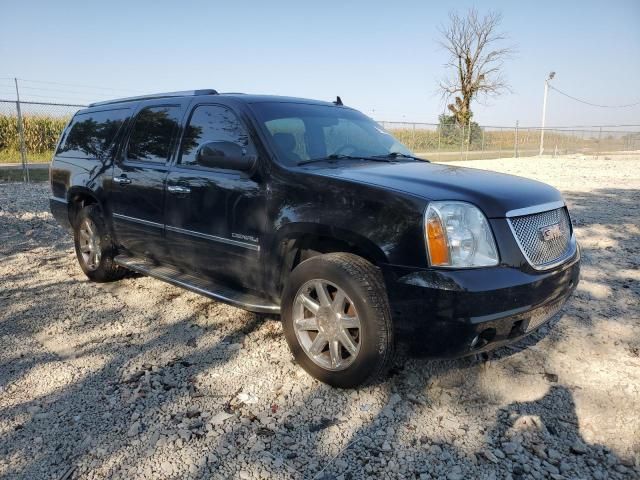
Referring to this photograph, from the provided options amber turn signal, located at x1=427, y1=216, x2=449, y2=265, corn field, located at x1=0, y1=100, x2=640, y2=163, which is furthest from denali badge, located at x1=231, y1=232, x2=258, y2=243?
corn field, located at x1=0, y1=100, x2=640, y2=163

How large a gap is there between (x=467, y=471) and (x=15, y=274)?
4980mm

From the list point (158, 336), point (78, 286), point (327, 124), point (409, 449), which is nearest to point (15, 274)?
point (78, 286)

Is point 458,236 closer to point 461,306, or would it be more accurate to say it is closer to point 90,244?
point 461,306

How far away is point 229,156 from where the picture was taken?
331 centimetres

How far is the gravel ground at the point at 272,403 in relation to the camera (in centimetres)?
235

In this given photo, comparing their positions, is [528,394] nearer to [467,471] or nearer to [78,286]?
[467,471]

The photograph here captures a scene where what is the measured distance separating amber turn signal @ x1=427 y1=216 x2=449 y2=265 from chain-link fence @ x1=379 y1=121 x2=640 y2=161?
72.1 feet

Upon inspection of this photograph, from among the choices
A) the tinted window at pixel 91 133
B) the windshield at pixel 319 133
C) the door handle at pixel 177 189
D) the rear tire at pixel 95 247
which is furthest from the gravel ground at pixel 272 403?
the tinted window at pixel 91 133

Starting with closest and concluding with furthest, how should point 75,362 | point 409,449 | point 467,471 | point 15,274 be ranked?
1. point 467,471
2. point 409,449
3. point 75,362
4. point 15,274

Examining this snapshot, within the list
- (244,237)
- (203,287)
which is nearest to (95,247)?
(203,287)

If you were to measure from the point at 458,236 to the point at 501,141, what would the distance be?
1301 inches

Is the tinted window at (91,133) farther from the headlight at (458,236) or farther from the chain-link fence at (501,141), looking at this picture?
the chain-link fence at (501,141)

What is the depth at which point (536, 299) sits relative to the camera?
2.72 m

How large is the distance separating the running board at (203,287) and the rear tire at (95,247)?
260 mm
